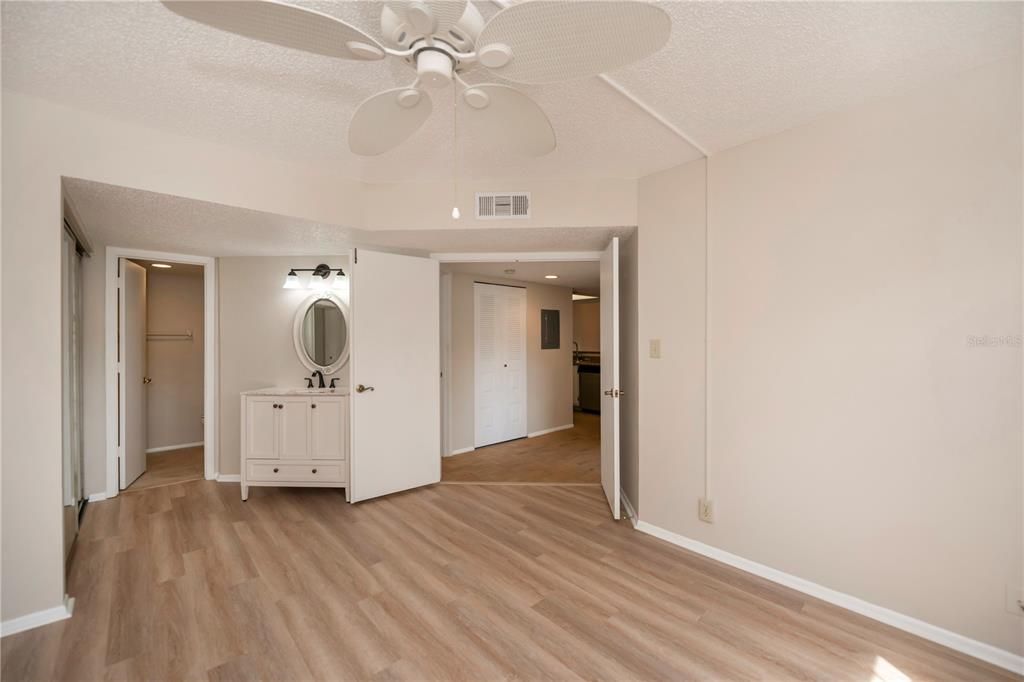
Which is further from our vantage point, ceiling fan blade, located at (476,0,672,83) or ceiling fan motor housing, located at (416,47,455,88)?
ceiling fan motor housing, located at (416,47,455,88)

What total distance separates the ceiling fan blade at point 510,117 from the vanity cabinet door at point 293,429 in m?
2.80

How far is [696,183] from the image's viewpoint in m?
2.58

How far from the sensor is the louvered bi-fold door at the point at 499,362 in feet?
16.7

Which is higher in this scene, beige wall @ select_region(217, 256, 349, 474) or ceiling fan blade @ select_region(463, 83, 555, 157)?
ceiling fan blade @ select_region(463, 83, 555, 157)

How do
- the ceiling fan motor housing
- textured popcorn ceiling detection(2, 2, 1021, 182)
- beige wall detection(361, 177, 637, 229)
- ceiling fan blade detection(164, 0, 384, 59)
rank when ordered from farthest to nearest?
beige wall detection(361, 177, 637, 229), textured popcorn ceiling detection(2, 2, 1021, 182), the ceiling fan motor housing, ceiling fan blade detection(164, 0, 384, 59)

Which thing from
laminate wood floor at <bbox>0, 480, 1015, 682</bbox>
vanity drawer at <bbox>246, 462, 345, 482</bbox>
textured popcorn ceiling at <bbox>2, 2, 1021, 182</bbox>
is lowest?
laminate wood floor at <bbox>0, 480, 1015, 682</bbox>

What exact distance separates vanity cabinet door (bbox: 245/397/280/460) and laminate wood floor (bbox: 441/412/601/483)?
4.81 ft

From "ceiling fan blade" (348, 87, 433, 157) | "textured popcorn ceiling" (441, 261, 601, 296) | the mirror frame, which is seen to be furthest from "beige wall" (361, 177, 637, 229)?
"ceiling fan blade" (348, 87, 433, 157)

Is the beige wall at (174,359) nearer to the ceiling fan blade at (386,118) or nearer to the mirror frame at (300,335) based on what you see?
the mirror frame at (300,335)

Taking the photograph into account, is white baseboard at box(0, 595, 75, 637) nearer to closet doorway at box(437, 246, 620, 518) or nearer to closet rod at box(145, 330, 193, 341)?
closet doorway at box(437, 246, 620, 518)

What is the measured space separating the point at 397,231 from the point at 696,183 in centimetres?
201

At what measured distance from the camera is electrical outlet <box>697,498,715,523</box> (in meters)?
2.52

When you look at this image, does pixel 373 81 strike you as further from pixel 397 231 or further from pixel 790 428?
pixel 790 428

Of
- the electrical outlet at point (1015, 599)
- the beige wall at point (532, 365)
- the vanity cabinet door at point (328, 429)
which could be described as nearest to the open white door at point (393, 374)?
the vanity cabinet door at point (328, 429)
